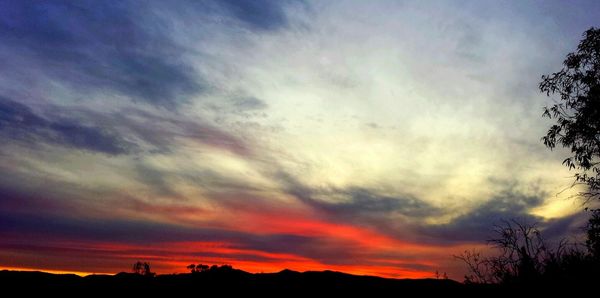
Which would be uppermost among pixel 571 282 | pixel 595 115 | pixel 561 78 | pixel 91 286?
pixel 561 78

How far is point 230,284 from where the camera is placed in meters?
7.82

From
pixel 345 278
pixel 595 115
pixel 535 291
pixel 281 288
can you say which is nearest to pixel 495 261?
pixel 535 291

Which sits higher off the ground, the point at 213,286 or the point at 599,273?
the point at 599,273

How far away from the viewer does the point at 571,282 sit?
9180mm

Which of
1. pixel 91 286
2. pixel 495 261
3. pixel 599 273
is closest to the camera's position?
pixel 91 286

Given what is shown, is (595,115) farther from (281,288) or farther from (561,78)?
(281,288)

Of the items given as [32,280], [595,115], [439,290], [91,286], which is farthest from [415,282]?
[595,115]

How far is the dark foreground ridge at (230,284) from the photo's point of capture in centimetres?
740

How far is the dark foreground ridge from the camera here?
7.40 metres

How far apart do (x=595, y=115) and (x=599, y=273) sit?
2029cm

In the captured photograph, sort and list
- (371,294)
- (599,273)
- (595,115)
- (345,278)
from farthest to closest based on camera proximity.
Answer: (595,115)
(599,273)
(345,278)
(371,294)

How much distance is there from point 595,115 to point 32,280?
30.7 meters

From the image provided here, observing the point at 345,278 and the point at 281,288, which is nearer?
the point at 281,288

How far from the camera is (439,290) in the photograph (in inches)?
329
